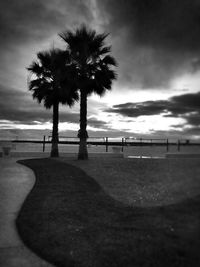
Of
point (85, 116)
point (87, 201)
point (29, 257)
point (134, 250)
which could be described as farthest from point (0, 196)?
point (85, 116)

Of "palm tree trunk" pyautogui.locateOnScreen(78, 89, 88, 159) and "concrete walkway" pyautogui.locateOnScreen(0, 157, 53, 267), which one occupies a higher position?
"palm tree trunk" pyautogui.locateOnScreen(78, 89, 88, 159)

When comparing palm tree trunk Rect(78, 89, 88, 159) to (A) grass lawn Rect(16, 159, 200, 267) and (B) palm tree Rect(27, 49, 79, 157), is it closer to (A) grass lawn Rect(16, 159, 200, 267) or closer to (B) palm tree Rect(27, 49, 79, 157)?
(B) palm tree Rect(27, 49, 79, 157)

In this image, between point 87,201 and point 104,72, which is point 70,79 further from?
point 87,201

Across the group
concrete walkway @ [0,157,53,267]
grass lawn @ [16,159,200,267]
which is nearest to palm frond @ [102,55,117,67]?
grass lawn @ [16,159,200,267]

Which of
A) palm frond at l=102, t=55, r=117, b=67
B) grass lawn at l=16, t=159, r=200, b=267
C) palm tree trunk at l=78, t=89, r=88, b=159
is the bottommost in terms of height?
grass lawn at l=16, t=159, r=200, b=267

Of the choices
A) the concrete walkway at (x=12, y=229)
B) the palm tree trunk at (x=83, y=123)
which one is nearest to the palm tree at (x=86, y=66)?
the palm tree trunk at (x=83, y=123)

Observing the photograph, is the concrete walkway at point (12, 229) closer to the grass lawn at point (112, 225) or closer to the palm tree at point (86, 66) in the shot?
the grass lawn at point (112, 225)

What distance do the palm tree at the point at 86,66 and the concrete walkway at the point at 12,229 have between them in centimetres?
1154

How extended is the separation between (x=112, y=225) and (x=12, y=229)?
2015 mm

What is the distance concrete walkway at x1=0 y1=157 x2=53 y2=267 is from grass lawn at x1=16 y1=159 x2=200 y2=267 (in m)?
0.18

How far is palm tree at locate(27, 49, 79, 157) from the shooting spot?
2223 cm

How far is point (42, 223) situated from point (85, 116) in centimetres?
1602

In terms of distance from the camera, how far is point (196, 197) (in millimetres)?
8133

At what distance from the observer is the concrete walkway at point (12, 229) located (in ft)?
13.2
